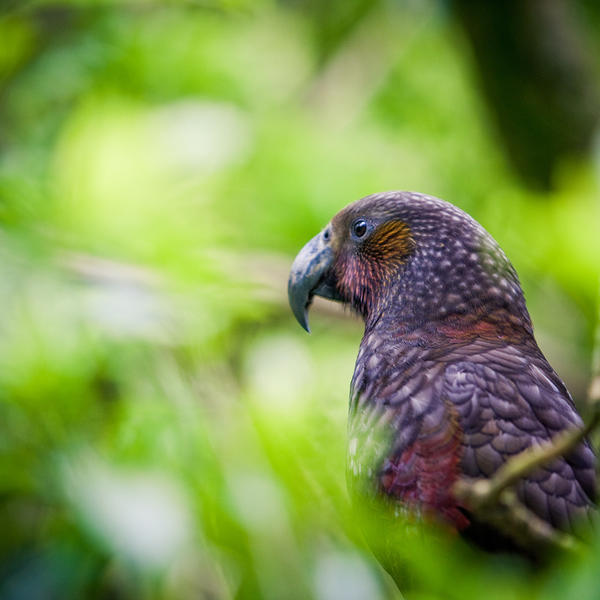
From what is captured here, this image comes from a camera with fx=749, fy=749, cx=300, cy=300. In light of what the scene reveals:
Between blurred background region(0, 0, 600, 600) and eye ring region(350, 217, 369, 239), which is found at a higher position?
eye ring region(350, 217, 369, 239)

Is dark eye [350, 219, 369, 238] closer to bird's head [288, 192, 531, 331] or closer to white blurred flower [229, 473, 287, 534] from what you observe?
bird's head [288, 192, 531, 331]

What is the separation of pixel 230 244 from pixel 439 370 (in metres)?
2.05

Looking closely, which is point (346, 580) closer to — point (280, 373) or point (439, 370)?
point (439, 370)

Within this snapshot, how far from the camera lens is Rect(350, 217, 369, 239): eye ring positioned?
1.25m

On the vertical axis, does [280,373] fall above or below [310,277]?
below

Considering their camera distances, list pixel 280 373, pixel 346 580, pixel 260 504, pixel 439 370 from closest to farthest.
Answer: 1. pixel 346 580
2. pixel 260 504
3. pixel 439 370
4. pixel 280 373

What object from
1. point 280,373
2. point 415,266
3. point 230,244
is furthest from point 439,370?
point 230,244

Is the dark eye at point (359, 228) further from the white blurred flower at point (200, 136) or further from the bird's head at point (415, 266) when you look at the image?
the white blurred flower at point (200, 136)

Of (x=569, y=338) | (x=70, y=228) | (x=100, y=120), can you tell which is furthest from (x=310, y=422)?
(x=100, y=120)

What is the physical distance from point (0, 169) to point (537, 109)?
209 cm

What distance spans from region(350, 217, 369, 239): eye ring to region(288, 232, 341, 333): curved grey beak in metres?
0.06

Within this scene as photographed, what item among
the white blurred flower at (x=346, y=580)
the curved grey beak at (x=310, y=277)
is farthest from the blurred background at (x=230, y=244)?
the curved grey beak at (x=310, y=277)

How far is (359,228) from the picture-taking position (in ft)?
4.17

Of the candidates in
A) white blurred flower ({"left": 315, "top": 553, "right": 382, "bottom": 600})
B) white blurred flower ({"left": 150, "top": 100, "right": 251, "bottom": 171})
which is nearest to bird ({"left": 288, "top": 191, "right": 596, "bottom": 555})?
white blurred flower ({"left": 315, "top": 553, "right": 382, "bottom": 600})
